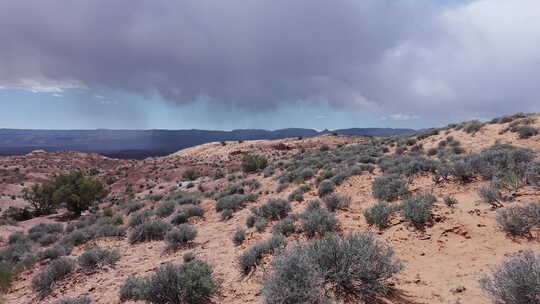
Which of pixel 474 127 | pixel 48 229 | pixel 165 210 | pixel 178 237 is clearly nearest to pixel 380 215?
pixel 178 237

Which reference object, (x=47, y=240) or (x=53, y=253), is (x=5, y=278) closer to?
(x=53, y=253)

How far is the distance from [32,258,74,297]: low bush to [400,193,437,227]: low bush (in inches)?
334

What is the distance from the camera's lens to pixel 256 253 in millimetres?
5535

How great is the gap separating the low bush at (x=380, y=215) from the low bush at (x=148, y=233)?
667 cm

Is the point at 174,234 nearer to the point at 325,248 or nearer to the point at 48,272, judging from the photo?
the point at 48,272

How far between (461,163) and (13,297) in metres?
12.6

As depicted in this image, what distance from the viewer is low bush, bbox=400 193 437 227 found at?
5730 millimetres

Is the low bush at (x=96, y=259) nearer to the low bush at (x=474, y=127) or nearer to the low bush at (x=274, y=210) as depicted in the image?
the low bush at (x=274, y=210)

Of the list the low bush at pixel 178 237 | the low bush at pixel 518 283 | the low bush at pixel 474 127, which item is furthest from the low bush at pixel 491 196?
the low bush at pixel 474 127

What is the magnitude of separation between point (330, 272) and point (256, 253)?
6.99 ft

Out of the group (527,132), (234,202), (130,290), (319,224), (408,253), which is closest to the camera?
(408,253)

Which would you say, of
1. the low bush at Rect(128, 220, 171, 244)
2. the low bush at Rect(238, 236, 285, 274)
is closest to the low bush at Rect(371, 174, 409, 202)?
the low bush at Rect(238, 236, 285, 274)

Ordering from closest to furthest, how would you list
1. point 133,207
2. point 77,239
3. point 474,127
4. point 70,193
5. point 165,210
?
point 77,239, point 165,210, point 133,207, point 474,127, point 70,193

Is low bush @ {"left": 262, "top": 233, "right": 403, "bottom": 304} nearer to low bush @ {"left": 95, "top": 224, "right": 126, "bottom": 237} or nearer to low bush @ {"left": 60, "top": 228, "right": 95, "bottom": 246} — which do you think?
low bush @ {"left": 95, "top": 224, "right": 126, "bottom": 237}
